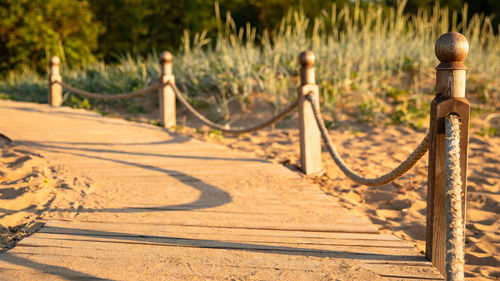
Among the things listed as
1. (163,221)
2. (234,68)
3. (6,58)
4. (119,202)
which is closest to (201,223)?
Answer: (163,221)

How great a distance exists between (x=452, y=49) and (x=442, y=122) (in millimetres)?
317

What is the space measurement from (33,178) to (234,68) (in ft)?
15.2

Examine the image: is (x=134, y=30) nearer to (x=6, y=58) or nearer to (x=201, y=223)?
(x=6, y=58)

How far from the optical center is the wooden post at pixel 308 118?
3961 millimetres

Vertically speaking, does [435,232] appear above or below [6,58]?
below

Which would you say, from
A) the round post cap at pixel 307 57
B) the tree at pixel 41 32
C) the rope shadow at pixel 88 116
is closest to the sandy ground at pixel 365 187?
the rope shadow at pixel 88 116

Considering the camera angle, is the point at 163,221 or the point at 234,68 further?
the point at 234,68

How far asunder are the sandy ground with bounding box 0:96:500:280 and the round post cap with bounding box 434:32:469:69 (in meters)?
1.13

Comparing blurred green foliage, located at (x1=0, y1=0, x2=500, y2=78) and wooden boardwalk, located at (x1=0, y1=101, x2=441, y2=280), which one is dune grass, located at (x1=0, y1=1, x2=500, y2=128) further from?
blurred green foliage, located at (x1=0, y1=0, x2=500, y2=78)

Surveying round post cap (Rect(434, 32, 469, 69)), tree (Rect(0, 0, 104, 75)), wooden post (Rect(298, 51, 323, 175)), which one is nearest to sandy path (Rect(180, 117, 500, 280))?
wooden post (Rect(298, 51, 323, 175))

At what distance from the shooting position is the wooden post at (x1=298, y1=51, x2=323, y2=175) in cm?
396

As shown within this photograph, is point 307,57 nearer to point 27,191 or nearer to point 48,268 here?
point 27,191

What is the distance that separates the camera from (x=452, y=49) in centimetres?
205

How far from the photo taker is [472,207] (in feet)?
12.0
